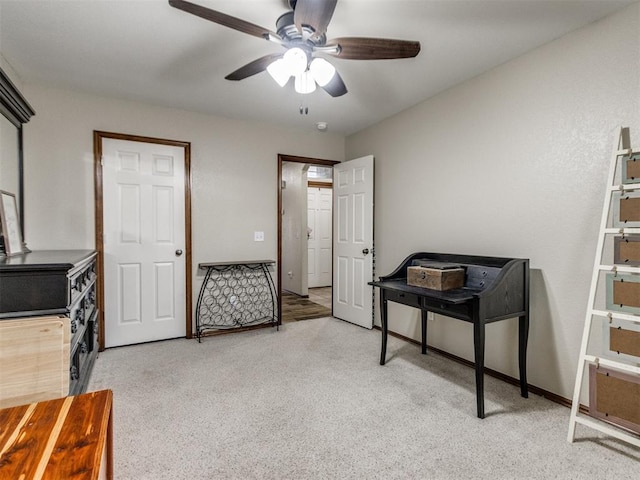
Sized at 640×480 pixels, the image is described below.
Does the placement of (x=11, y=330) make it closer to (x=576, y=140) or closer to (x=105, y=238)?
(x=105, y=238)

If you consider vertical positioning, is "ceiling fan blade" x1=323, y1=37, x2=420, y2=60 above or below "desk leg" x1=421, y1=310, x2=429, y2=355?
above

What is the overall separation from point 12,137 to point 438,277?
3.54 metres

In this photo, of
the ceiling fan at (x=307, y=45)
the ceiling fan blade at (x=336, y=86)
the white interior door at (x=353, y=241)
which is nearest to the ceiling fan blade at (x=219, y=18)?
the ceiling fan at (x=307, y=45)

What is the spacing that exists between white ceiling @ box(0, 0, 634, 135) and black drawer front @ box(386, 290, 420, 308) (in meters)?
1.80

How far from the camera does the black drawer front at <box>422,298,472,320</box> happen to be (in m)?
2.22

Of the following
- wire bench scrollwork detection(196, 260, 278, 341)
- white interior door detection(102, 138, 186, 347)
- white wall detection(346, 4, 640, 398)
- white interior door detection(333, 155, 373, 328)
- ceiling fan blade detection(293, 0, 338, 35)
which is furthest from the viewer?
white interior door detection(333, 155, 373, 328)

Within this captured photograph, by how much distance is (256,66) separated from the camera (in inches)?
84.5

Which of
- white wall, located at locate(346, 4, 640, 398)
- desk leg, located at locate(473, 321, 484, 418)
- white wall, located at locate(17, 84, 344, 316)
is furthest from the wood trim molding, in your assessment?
white wall, located at locate(17, 84, 344, 316)

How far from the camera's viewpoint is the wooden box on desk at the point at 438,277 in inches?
97.2

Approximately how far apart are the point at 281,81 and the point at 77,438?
6.47 ft

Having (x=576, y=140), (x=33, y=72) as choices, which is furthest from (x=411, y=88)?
(x=33, y=72)

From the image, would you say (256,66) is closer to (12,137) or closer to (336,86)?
(336,86)

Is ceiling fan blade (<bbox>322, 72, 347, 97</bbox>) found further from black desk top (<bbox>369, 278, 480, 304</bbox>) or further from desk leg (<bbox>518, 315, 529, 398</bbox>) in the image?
desk leg (<bbox>518, 315, 529, 398</bbox>)

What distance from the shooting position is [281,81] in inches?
82.5
